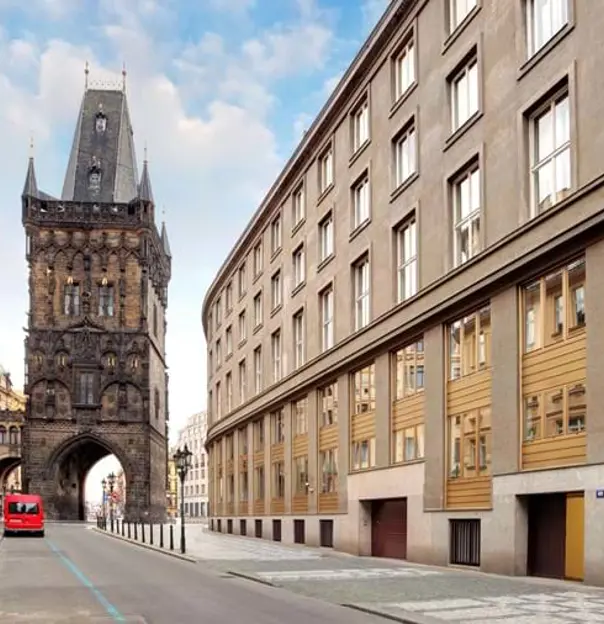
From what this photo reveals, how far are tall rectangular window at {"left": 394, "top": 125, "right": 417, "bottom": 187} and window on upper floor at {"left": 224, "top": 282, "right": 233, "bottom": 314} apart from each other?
27.6 metres

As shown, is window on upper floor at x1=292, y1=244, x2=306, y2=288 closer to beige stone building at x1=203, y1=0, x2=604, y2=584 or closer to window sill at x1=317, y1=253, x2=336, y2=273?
beige stone building at x1=203, y1=0, x2=604, y2=584

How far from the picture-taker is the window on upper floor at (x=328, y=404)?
34.4m

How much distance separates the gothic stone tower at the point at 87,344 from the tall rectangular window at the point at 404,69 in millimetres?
67056

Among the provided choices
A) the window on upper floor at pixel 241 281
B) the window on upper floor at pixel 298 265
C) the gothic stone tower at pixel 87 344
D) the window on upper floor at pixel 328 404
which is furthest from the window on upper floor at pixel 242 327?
the gothic stone tower at pixel 87 344

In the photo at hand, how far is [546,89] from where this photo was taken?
2034 cm

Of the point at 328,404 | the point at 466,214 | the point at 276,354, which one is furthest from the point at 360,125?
the point at 276,354

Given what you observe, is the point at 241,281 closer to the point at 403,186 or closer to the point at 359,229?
the point at 359,229

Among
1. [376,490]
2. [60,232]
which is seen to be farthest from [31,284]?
[376,490]

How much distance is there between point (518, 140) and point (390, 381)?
9.53m

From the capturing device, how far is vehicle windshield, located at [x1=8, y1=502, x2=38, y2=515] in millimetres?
51969

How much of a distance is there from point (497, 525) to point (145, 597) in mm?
8132

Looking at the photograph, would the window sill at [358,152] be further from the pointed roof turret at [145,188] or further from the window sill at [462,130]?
the pointed roof turret at [145,188]

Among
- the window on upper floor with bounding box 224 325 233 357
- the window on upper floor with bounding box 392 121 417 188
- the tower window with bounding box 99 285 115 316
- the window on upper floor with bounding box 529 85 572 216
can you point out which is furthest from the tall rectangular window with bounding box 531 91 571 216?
the tower window with bounding box 99 285 115 316

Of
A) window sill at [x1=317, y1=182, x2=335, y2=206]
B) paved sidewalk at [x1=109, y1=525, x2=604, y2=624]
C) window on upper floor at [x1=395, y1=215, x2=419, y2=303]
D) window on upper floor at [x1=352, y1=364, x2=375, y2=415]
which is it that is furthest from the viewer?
window sill at [x1=317, y1=182, x2=335, y2=206]
